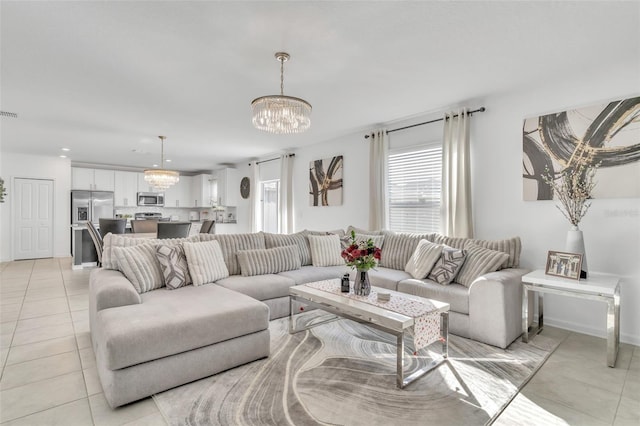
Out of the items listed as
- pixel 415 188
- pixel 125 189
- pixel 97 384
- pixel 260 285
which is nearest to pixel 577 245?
pixel 415 188

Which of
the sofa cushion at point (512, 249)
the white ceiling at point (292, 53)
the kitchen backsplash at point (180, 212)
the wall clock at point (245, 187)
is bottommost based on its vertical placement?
the sofa cushion at point (512, 249)

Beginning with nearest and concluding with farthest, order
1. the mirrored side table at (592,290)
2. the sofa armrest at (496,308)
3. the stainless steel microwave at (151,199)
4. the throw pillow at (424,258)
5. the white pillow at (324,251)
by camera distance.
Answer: the mirrored side table at (592,290) → the sofa armrest at (496,308) → the throw pillow at (424,258) → the white pillow at (324,251) → the stainless steel microwave at (151,199)

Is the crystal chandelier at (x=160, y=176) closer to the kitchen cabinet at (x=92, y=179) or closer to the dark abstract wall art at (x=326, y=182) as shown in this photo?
the dark abstract wall art at (x=326, y=182)

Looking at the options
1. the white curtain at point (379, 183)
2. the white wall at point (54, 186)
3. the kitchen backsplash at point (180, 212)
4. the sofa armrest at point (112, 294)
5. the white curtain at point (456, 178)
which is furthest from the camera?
the kitchen backsplash at point (180, 212)

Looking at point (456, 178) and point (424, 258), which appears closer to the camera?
point (424, 258)

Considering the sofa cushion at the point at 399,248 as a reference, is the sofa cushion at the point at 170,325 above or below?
below

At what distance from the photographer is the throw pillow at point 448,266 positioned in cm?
324

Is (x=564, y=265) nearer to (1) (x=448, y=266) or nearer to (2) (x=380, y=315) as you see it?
(1) (x=448, y=266)

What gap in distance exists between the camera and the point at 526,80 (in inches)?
126

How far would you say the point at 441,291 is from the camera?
3.09 meters

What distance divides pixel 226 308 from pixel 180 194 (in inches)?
335

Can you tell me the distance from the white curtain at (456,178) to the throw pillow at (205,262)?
9.22 feet

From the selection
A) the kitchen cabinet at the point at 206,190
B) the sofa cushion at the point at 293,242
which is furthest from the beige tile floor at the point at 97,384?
the kitchen cabinet at the point at 206,190

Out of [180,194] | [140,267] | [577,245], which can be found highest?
[180,194]
